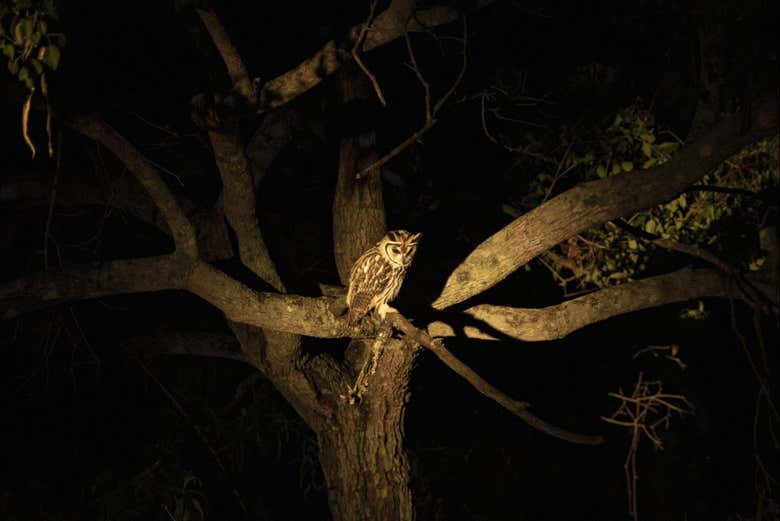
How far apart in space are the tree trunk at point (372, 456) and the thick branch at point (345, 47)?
152 centimetres

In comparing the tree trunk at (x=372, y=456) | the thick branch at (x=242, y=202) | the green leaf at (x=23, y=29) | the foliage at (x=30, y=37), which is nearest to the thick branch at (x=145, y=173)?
the thick branch at (x=242, y=202)

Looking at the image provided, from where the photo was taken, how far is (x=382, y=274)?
3.28 m

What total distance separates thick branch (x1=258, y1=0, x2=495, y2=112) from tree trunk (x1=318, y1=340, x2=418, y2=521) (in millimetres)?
1519

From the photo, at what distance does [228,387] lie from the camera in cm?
642

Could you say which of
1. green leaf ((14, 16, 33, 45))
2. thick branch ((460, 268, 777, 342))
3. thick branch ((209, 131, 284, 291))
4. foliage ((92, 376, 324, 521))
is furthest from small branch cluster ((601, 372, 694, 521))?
green leaf ((14, 16, 33, 45))

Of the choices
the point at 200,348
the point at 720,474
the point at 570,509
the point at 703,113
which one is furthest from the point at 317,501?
the point at 703,113

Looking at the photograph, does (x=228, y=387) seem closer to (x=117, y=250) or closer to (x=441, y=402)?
(x=117, y=250)

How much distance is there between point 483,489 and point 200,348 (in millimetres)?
3112

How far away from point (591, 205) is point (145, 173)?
2.07m

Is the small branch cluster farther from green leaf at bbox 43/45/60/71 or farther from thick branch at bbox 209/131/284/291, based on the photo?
green leaf at bbox 43/45/60/71

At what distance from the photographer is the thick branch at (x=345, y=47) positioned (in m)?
3.22

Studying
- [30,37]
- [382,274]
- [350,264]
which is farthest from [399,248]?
[30,37]

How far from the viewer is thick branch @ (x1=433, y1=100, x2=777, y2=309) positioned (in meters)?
3.15

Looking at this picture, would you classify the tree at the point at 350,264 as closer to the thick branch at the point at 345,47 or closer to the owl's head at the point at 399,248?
the thick branch at the point at 345,47
